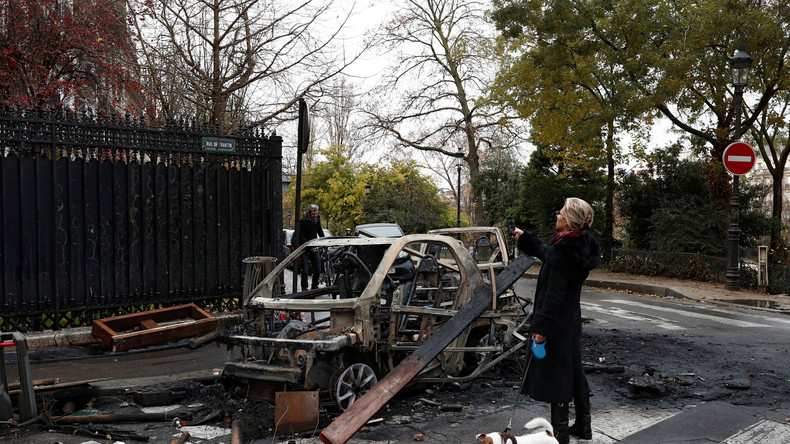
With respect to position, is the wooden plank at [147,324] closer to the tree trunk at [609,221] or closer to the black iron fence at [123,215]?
the black iron fence at [123,215]

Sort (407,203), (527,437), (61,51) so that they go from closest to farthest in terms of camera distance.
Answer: (527,437), (61,51), (407,203)

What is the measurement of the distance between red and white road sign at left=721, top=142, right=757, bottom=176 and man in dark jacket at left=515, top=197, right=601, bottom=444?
11639 millimetres

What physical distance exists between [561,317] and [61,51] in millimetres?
14477

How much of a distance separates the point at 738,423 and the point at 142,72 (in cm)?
1482

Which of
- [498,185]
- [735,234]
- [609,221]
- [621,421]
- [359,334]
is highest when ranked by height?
[498,185]

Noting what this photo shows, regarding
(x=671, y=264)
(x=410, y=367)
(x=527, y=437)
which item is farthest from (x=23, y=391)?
A: (x=671, y=264)

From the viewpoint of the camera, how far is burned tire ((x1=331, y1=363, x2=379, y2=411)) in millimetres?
5062

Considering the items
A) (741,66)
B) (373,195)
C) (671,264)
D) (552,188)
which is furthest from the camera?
(373,195)

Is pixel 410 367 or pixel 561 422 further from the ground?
pixel 410 367

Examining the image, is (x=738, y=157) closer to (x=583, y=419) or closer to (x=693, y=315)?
(x=693, y=315)

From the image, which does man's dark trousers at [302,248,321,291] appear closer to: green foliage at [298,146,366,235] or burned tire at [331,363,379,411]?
burned tire at [331,363,379,411]

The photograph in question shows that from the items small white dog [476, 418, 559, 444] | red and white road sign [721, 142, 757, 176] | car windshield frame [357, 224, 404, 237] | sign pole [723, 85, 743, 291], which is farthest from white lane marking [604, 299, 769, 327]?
car windshield frame [357, 224, 404, 237]

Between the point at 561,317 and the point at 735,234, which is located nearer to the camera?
the point at 561,317

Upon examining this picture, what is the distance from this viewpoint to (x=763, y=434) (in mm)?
4699
